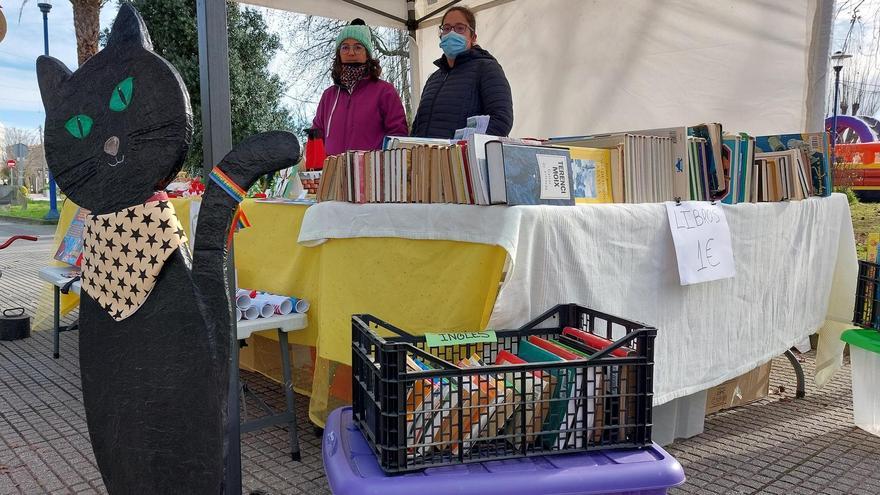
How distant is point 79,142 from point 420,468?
40.9 inches

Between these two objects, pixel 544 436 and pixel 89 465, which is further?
pixel 89 465

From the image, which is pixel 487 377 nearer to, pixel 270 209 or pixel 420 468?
pixel 420 468

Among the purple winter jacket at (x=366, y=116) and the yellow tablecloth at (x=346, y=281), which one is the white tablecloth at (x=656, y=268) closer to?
the yellow tablecloth at (x=346, y=281)

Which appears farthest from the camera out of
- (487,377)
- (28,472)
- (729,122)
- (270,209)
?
(729,122)

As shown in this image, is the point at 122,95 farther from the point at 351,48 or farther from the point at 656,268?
the point at 351,48

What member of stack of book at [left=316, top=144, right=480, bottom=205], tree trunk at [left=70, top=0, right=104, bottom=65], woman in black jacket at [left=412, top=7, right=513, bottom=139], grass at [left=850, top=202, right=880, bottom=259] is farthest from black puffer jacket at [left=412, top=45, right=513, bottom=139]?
tree trunk at [left=70, top=0, right=104, bottom=65]

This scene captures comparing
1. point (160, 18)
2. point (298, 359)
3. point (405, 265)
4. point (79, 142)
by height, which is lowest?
point (298, 359)

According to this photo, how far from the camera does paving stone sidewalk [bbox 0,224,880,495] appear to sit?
7.73ft

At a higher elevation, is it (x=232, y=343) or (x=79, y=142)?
(x=79, y=142)

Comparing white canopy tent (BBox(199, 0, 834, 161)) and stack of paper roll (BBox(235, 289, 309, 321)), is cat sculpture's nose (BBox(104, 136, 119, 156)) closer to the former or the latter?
stack of paper roll (BBox(235, 289, 309, 321))

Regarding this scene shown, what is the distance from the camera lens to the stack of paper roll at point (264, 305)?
2395 mm

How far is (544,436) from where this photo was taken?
1.49m

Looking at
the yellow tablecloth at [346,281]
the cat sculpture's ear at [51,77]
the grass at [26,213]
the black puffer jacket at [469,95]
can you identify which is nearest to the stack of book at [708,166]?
the black puffer jacket at [469,95]

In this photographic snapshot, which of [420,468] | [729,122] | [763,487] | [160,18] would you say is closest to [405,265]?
[420,468]
